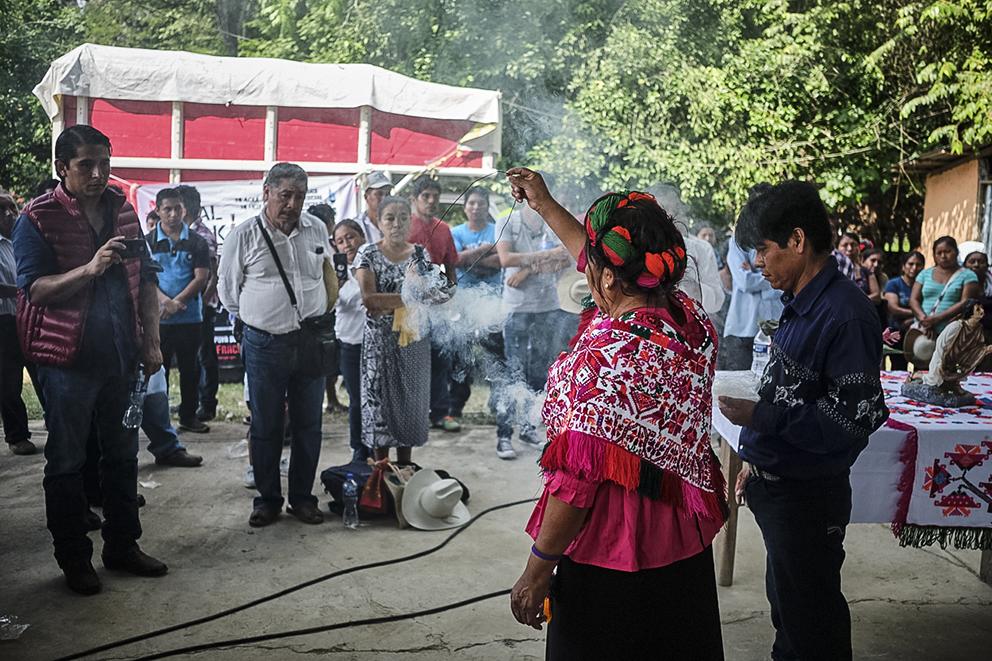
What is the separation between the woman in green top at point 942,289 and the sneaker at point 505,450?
12.1ft

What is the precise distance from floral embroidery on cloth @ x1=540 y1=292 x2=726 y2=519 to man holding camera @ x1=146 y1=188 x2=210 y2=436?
472 centimetres

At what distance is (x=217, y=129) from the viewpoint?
547cm

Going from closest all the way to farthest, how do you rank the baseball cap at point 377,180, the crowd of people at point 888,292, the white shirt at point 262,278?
the white shirt at point 262,278, the baseball cap at point 377,180, the crowd of people at point 888,292

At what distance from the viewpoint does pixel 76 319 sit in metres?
3.44

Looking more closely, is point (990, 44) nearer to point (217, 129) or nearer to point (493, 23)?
point (493, 23)

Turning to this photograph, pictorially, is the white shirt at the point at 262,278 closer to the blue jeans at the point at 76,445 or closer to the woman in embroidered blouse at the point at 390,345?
the woman in embroidered blouse at the point at 390,345

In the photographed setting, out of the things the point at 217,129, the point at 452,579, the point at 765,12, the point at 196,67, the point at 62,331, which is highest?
the point at 765,12

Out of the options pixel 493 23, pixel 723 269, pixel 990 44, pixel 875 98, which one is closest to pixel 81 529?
pixel 493 23

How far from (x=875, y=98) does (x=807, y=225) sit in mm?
7226

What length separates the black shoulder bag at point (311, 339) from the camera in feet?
14.3

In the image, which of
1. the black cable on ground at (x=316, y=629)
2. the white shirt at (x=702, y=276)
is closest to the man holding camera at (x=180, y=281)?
the black cable on ground at (x=316, y=629)

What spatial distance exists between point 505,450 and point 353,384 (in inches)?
45.3

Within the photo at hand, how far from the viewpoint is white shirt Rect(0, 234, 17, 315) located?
5.20 metres

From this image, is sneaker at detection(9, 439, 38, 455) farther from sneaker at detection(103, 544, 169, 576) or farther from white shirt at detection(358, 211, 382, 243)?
white shirt at detection(358, 211, 382, 243)
